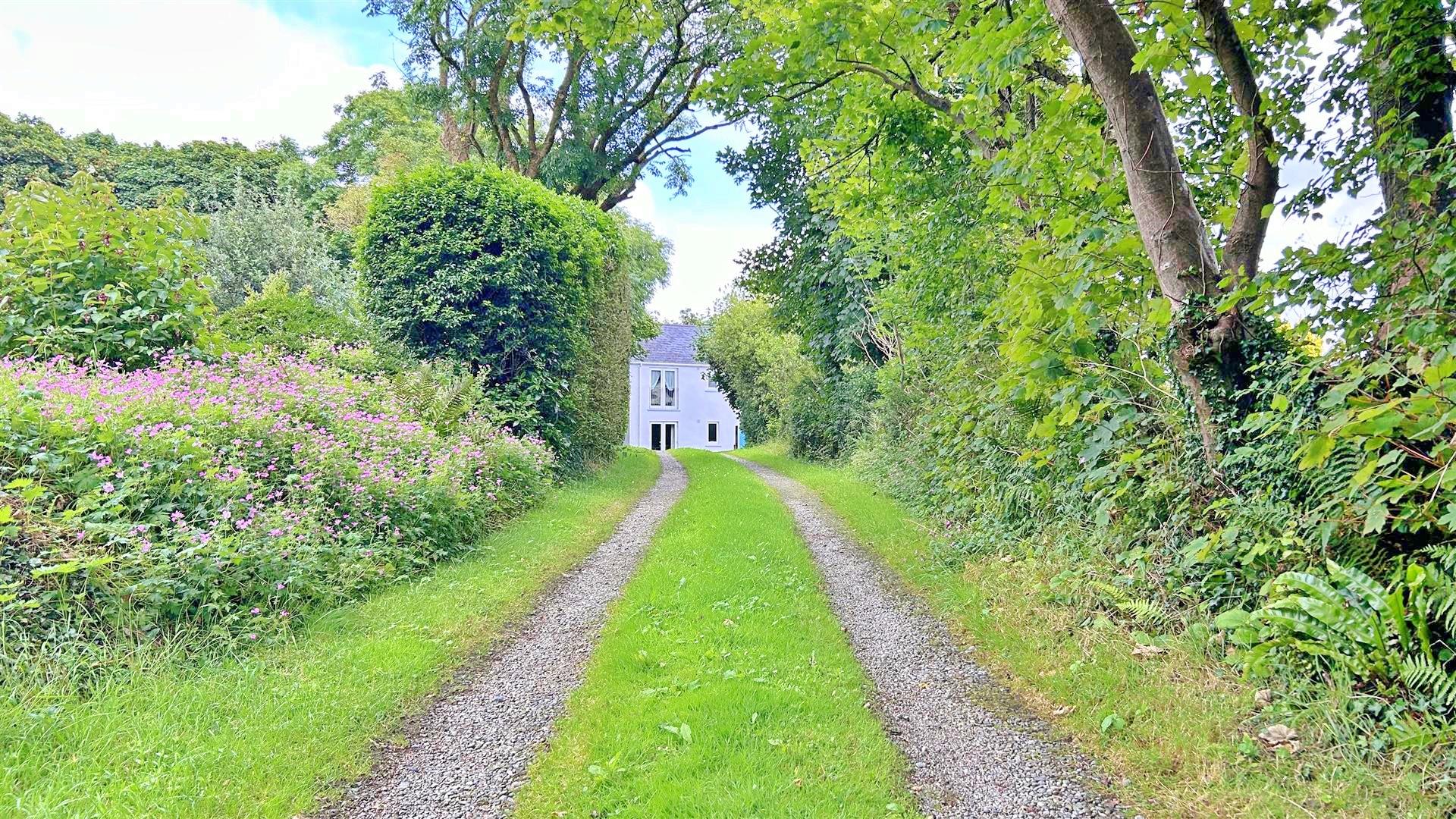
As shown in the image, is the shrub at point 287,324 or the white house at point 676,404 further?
the white house at point 676,404

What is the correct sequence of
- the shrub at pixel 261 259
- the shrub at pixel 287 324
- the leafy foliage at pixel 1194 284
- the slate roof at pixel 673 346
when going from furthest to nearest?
the slate roof at pixel 673 346 → the shrub at pixel 261 259 → the shrub at pixel 287 324 → the leafy foliage at pixel 1194 284

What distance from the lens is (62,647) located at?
3389mm

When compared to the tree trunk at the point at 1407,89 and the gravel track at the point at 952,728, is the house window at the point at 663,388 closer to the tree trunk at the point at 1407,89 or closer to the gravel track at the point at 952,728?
the gravel track at the point at 952,728

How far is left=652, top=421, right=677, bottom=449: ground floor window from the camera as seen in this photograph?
35.2 metres

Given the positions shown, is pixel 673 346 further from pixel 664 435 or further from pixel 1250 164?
pixel 1250 164

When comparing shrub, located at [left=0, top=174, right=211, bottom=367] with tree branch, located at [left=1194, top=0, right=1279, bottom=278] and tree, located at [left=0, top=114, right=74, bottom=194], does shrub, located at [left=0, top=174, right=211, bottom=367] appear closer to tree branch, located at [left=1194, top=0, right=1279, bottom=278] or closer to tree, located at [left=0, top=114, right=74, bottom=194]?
tree branch, located at [left=1194, top=0, right=1279, bottom=278]

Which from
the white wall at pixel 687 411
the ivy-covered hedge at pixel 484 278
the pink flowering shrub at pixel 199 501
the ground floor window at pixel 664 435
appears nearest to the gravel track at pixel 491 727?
the pink flowering shrub at pixel 199 501

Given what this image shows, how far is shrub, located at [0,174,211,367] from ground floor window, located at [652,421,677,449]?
2757cm

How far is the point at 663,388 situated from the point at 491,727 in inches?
1261

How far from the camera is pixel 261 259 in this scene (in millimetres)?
14031

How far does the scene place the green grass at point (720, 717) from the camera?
8.89 feet

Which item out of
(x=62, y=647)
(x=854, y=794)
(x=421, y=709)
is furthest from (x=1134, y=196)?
(x=62, y=647)

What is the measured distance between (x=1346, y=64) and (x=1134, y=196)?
1.61 meters

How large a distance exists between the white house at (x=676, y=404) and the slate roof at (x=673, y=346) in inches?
1.7
